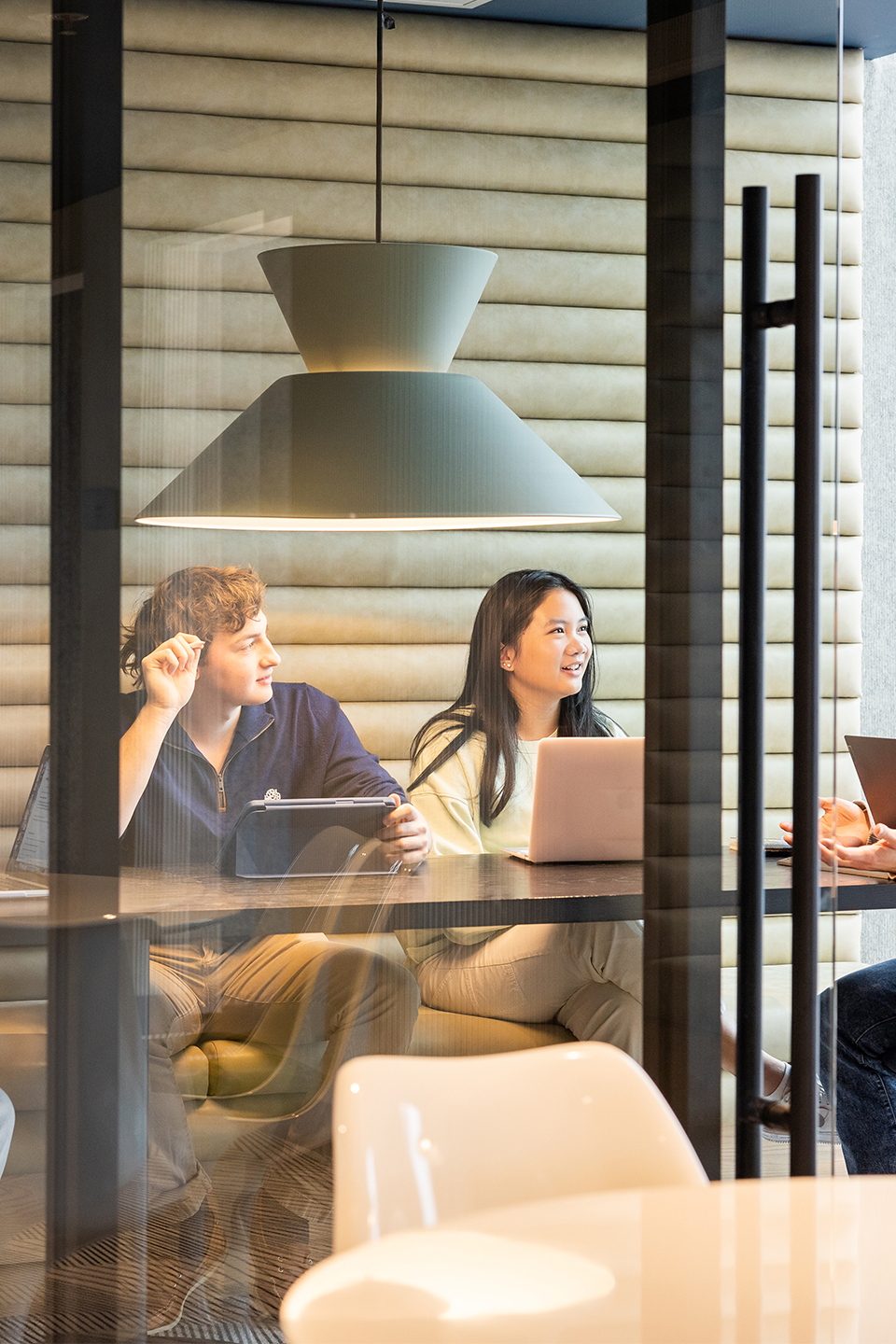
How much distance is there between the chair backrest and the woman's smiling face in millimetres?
721

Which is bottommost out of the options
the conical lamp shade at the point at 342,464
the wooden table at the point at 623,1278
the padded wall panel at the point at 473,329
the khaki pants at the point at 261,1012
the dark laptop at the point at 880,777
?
the khaki pants at the point at 261,1012

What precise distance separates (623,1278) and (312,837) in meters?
1.08

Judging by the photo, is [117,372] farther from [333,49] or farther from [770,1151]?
[770,1151]

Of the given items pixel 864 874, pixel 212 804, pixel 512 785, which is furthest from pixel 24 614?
pixel 864 874

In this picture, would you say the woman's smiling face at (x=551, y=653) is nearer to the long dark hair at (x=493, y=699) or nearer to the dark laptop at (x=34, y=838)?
the long dark hair at (x=493, y=699)

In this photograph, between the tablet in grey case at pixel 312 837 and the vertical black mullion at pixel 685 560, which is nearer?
the tablet in grey case at pixel 312 837

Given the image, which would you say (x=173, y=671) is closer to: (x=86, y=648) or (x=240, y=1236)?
(x=86, y=648)

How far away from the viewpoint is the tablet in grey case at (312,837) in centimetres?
198

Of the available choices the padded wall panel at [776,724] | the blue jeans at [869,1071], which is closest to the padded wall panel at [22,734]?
the padded wall panel at [776,724]

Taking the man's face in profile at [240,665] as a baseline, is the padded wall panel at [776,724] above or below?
below

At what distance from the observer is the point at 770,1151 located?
2.14 m

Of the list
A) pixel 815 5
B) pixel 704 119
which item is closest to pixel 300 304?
pixel 704 119

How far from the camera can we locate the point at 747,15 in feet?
6.85

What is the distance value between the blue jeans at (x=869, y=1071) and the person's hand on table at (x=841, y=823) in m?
0.57
